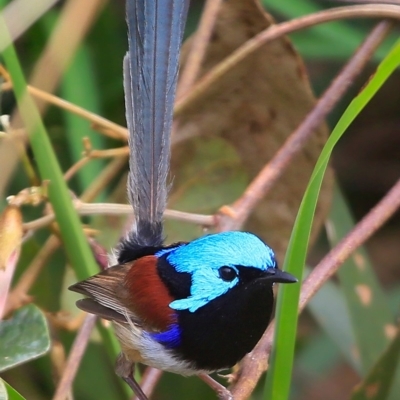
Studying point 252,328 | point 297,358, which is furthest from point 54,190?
point 297,358

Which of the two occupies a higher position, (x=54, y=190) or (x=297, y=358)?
(x=54, y=190)

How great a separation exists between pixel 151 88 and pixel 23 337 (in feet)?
2.37

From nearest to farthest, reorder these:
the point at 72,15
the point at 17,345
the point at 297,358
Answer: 1. the point at 17,345
2. the point at 72,15
3. the point at 297,358

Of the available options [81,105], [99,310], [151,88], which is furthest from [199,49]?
[99,310]

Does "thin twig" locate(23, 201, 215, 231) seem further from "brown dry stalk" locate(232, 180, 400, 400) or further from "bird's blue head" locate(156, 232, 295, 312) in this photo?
"brown dry stalk" locate(232, 180, 400, 400)

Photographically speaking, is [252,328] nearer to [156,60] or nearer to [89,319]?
[89,319]

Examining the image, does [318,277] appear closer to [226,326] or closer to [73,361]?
[226,326]

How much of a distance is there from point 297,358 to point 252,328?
1424 millimetres

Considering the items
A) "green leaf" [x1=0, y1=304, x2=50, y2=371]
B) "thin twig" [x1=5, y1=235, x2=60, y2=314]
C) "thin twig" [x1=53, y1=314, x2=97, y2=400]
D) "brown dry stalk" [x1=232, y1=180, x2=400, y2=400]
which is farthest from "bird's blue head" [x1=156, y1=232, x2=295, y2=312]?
"thin twig" [x1=5, y1=235, x2=60, y2=314]

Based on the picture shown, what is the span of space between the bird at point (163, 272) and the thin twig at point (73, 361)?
54 mm

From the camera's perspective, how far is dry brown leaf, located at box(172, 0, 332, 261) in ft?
8.25

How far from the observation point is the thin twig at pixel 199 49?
94.3 inches

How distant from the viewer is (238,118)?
264 centimetres

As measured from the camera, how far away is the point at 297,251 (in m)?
1.48
